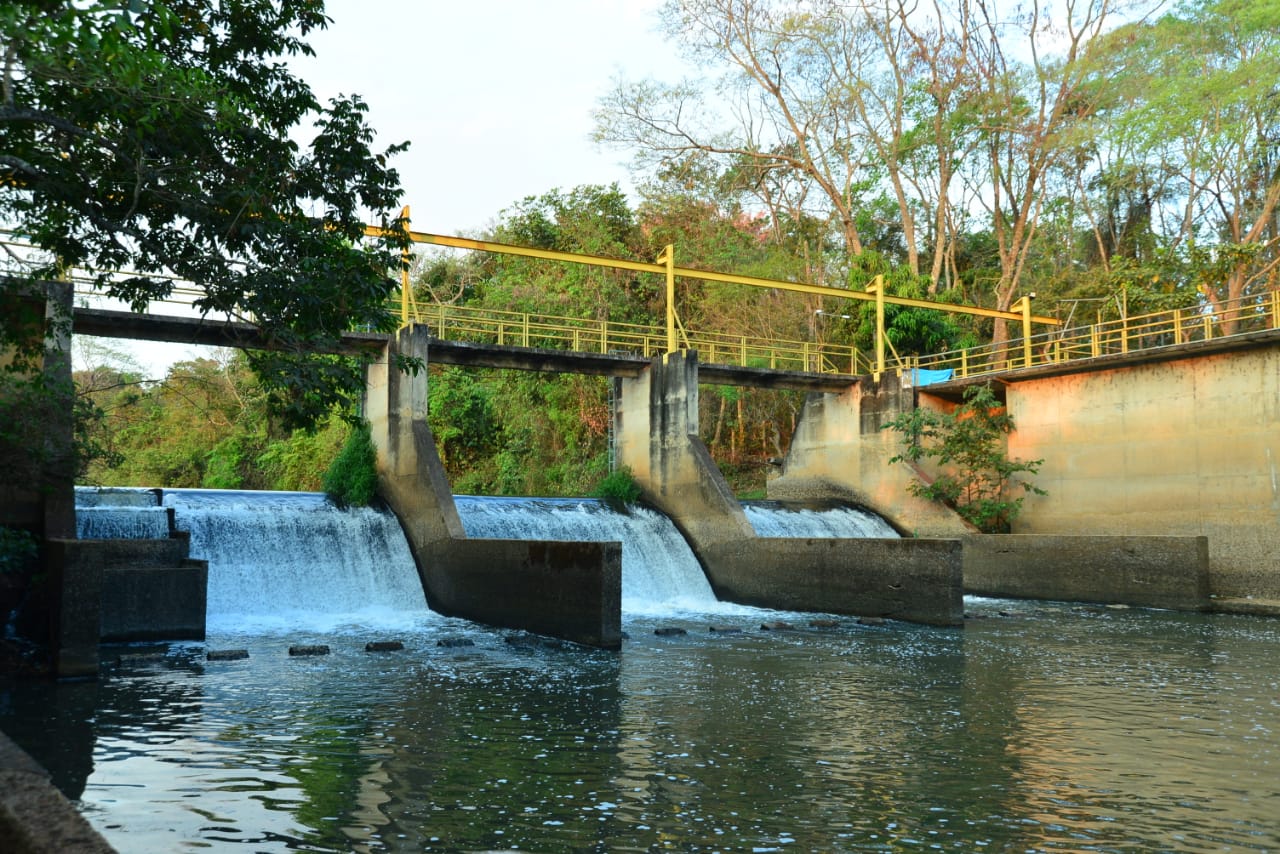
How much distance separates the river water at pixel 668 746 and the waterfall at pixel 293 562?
2409 millimetres

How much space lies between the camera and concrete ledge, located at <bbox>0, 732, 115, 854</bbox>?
2.85 meters

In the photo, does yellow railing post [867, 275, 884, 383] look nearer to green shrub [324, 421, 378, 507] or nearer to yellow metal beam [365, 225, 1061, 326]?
yellow metal beam [365, 225, 1061, 326]

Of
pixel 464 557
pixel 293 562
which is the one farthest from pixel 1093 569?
pixel 293 562

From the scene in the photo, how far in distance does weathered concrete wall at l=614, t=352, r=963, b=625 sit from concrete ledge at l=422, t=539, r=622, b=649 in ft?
17.6

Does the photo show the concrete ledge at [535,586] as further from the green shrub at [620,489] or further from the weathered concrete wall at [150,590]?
the green shrub at [620,489]

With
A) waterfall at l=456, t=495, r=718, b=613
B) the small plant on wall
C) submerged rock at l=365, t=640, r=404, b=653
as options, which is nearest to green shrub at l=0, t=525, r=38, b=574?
submerged rock at l=365, t=640, r=404, b=653

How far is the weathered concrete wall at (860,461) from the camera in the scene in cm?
2345

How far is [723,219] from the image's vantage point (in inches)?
1367

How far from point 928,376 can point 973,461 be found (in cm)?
353

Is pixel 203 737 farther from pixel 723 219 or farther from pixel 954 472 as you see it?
pixel 723 219

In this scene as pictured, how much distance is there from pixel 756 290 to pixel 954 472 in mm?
10836

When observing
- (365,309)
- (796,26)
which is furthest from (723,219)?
(365,309)

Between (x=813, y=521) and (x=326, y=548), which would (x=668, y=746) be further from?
(x=813, y=521)

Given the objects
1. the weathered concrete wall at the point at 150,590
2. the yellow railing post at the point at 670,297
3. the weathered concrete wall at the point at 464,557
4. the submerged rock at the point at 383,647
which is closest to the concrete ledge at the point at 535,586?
the weathered concrete wall at the point at 464,557
